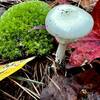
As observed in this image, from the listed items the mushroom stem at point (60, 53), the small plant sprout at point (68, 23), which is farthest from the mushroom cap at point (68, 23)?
the mushroom stem at point (60, 53)

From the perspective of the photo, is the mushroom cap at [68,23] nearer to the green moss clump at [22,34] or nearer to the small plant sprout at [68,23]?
the small plant sprout at [68,23]

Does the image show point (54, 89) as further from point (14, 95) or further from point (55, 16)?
point (55, 16)

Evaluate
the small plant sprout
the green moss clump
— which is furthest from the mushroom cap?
the green moss clump

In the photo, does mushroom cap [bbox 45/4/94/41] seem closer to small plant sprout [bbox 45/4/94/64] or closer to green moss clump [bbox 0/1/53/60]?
small plant sprout [bbox 45/4/94/64]

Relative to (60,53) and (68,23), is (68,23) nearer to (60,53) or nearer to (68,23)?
(68,23)

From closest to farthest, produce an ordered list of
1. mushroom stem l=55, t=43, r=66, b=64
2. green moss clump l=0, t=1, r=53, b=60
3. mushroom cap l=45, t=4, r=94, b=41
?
mushroom cap l=45, t=4, r=94, b=41, mushroom stem l=55, t=43, r=66, b=64, green moss clump l=0, t=1, r=53, b=60

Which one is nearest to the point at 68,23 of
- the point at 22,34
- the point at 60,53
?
the point at 60,53
